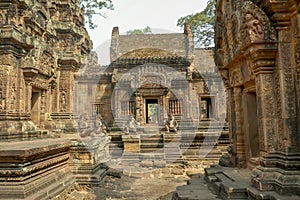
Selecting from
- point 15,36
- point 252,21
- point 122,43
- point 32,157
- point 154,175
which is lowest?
point 154,175

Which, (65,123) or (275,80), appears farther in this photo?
(65,123)

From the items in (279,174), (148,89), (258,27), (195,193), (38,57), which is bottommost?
(195,193)

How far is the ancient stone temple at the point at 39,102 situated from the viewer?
5082 millimetres

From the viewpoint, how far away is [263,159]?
4215 mm

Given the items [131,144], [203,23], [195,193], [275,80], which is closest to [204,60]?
[203,23]

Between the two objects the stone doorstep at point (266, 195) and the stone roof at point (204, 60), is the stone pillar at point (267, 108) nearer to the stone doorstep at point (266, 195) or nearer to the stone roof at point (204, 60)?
the stone doorstep at point (266, 195)

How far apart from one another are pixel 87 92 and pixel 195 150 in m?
13.4

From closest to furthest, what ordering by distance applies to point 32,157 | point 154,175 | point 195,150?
1. point 32,157
2. point 154,175
3. point 195,150

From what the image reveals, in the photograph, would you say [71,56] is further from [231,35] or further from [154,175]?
[231,35]

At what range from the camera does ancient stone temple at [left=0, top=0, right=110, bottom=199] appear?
508 cm

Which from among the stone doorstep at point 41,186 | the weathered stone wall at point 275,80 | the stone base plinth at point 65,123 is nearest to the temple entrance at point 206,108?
the stone base plinth at point 65,123

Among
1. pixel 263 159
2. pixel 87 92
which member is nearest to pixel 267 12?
pixel 263 159

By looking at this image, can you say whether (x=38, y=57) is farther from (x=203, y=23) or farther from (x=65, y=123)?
(x=203, y=23)

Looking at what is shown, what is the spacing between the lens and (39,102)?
10.8 m
